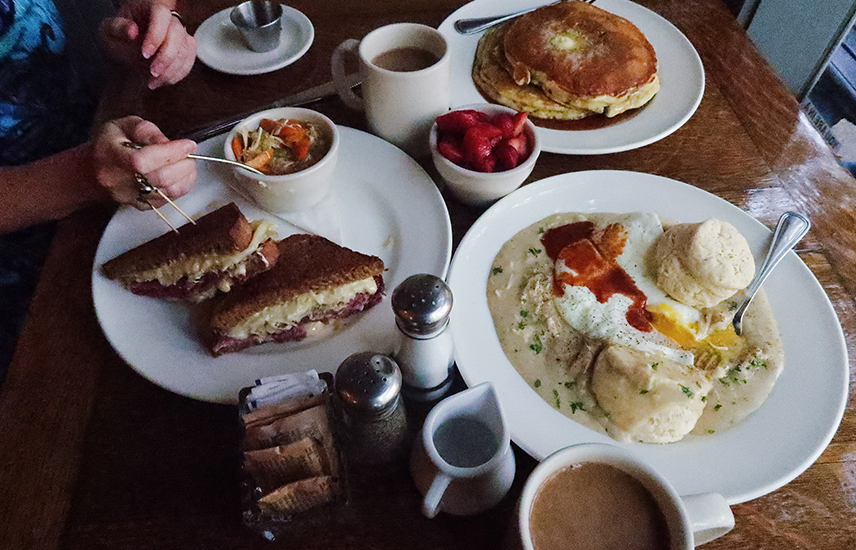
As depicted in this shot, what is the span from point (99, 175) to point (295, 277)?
1.77 feet

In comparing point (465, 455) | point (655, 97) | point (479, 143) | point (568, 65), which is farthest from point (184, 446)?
point (655, 97)

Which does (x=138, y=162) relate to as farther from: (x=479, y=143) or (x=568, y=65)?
(x=568, y=65)

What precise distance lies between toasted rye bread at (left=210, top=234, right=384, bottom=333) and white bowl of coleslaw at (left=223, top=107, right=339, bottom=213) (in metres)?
0.16

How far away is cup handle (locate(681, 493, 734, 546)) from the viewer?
2.46 feet

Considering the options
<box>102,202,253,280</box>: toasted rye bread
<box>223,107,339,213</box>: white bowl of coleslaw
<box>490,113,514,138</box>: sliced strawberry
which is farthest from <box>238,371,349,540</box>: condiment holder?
<box>490,113,514,138</box>: sliced strawberry

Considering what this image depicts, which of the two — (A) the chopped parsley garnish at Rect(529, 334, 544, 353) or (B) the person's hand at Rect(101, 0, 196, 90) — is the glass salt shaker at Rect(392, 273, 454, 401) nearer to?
(A) the chopped parsley garnish at Rect(529, 334, 544, 353)

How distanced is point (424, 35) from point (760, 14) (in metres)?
2.44

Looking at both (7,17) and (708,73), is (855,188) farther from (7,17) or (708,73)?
(7,17)

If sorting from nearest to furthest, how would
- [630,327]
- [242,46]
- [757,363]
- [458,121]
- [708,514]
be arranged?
1. [708,514]
2. [757,363]
3. [630,327]
4. [458,121]
5. [242,46]

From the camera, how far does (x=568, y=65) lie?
172cm

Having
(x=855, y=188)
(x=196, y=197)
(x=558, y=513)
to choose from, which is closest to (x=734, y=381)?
(x=558, y=513)

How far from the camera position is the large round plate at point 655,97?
156cm

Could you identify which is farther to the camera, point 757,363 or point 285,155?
point 285,155

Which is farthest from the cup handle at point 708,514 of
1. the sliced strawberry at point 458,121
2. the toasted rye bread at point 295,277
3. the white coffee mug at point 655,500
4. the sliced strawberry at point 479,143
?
the sliced strawberry at point 458,121
